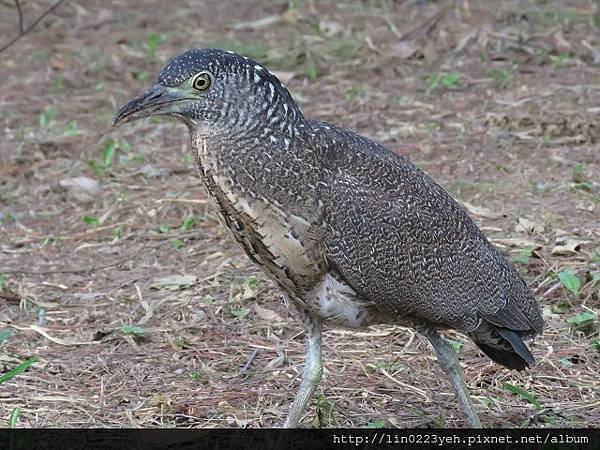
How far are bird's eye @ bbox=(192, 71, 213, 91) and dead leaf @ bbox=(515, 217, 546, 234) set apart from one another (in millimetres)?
3492

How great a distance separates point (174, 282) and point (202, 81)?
2707 mm

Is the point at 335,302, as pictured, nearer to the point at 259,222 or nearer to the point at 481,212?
the point at 259,222

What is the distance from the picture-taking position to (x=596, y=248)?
740cm

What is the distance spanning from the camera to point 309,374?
17.8 feet

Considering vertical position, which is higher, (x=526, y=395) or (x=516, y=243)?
(x=526, y=395)

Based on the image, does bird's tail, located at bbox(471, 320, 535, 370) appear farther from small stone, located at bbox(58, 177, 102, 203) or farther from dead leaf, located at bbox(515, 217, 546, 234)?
small stone, located at bbox(58, 177, 102, 203)

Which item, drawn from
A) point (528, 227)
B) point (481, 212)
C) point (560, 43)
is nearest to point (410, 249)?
point (528, 227)

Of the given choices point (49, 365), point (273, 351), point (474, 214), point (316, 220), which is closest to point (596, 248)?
point (474, 214)

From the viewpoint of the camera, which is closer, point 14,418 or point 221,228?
point 14,418

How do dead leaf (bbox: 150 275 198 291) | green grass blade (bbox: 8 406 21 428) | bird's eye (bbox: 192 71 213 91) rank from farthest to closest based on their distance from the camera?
dead leaf (bbox: 150 275 198 291)
green grass blade (bbox: 8 406 21 428)
bird's eye (bbox: 192 71 213 91)

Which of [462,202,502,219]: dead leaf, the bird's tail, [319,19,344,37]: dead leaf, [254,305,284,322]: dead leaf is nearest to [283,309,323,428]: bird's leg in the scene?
the bird's tail

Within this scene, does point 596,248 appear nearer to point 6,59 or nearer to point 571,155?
point 571,155

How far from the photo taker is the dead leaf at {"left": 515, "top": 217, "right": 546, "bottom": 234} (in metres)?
7.70

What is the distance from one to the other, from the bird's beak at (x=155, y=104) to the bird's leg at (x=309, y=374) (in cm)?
124
